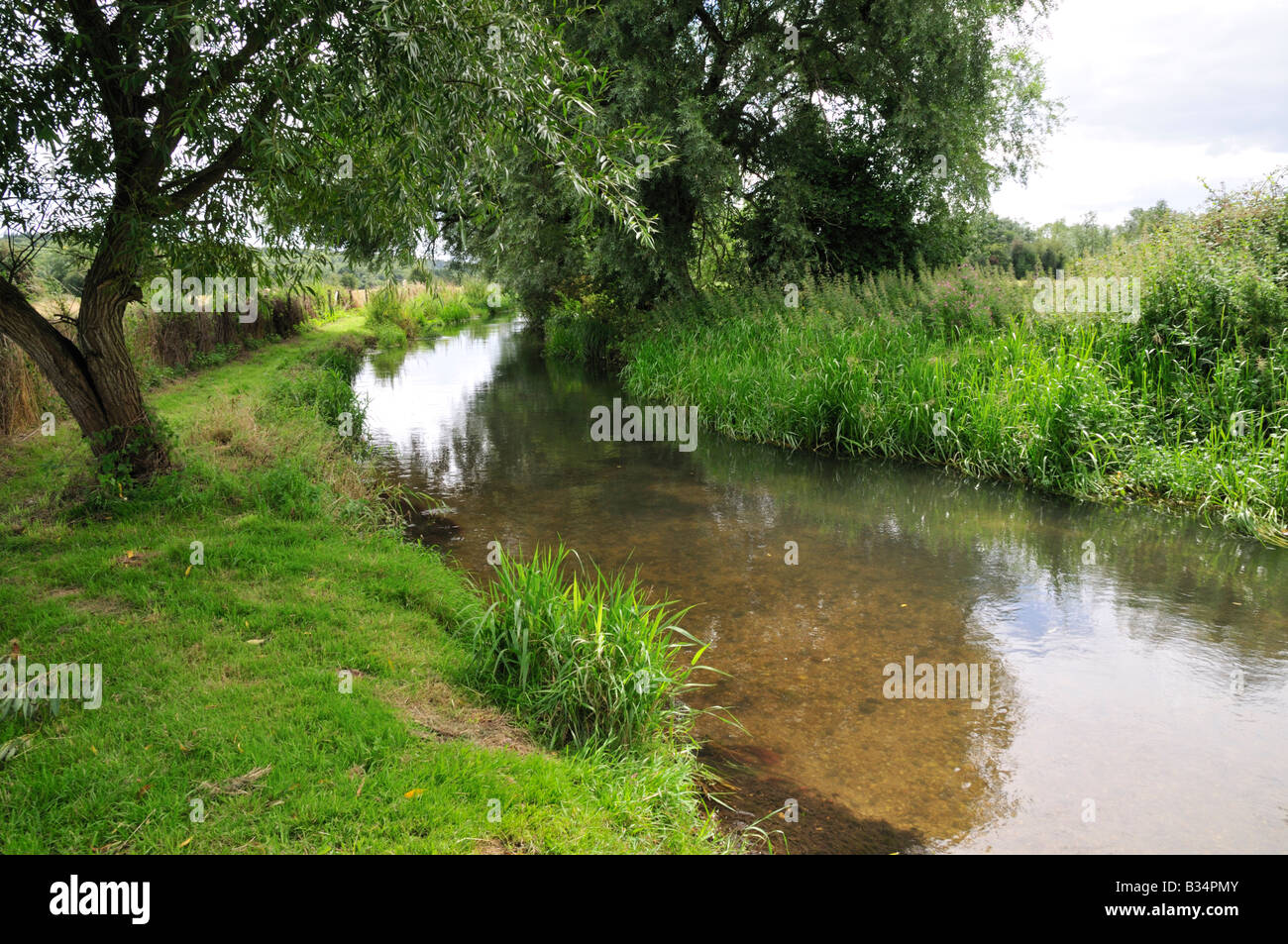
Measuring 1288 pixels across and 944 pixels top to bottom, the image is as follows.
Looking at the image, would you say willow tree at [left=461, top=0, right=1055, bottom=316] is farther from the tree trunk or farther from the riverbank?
the tree trunk

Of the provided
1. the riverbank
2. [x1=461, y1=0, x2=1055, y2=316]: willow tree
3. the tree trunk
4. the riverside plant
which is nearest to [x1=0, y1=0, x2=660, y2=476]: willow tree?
the tree trunk

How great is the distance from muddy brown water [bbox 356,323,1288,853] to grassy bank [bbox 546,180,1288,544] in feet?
1.91

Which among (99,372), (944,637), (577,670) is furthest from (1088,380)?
(99,372)

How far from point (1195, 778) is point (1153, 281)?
26.7 feet

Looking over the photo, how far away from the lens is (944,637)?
247 inches

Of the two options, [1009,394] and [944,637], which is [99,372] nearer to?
[944,637]

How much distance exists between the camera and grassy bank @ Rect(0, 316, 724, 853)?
131 inches

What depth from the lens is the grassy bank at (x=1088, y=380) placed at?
902 centimetres

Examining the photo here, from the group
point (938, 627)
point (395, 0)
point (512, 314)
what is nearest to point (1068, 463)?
point (938, 627)

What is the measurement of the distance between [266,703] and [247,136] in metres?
3.51

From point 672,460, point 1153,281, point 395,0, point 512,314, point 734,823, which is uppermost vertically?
Answer: point 512,314
